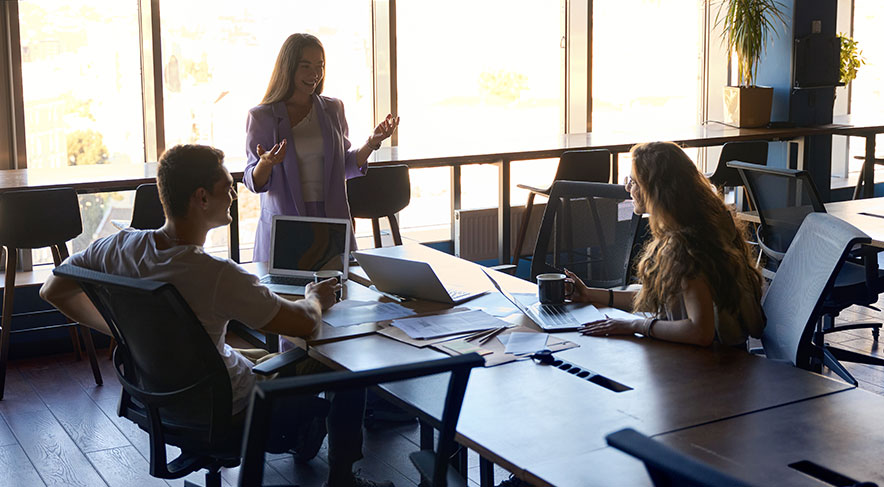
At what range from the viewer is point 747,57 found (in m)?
7.19

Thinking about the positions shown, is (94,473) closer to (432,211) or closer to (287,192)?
(287,192)

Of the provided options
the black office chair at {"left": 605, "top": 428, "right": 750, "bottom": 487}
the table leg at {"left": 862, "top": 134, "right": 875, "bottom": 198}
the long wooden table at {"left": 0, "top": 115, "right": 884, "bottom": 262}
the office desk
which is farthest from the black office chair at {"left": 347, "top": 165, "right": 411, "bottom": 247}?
the black office chair at {"left": 605, "top": 428, "right": 750, "bottom": 487}

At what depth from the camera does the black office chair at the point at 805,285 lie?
2527mm

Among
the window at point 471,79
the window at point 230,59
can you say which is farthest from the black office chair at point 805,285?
the window at point 471,79

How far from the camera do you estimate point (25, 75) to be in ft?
17.8

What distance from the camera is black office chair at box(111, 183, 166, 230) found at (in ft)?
14.5

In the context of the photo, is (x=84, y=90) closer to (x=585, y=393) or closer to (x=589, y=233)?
(x=589, y=233)

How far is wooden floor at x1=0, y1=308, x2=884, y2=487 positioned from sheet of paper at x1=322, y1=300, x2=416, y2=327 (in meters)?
0.42

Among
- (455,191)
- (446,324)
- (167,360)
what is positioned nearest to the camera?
(167,360)

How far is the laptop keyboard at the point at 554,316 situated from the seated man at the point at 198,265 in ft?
2.12

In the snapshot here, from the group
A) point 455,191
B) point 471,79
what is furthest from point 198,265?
point 471,79

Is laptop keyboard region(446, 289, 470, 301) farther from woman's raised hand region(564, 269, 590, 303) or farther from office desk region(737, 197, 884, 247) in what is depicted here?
office desk region(737, 197, 884, 247)

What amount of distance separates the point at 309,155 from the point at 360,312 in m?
1.22

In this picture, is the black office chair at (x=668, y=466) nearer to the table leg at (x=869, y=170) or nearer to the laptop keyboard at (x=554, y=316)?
the laptop keyboard at (x=554, y=316)
